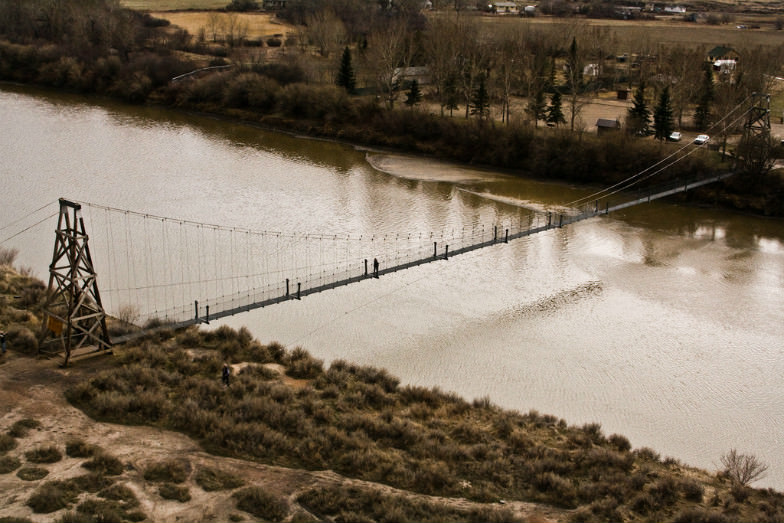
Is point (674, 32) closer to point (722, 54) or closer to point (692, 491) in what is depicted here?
point (722, 54)

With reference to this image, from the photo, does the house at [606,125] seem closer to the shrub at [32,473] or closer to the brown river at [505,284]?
the brown river at [505,284]

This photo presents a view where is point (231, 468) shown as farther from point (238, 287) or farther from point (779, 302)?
point (779, 302)

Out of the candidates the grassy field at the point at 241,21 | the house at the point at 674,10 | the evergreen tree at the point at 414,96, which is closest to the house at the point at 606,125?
the evergreen tree at the point at 414,96

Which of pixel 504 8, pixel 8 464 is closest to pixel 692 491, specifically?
pixel 8 464

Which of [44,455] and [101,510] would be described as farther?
[44,455]

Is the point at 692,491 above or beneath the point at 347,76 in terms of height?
beneath

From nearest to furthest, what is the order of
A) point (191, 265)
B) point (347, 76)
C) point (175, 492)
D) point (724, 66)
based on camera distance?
point (175, 492) < point (191, 265) < point (347, 76) < point (724, 66)
